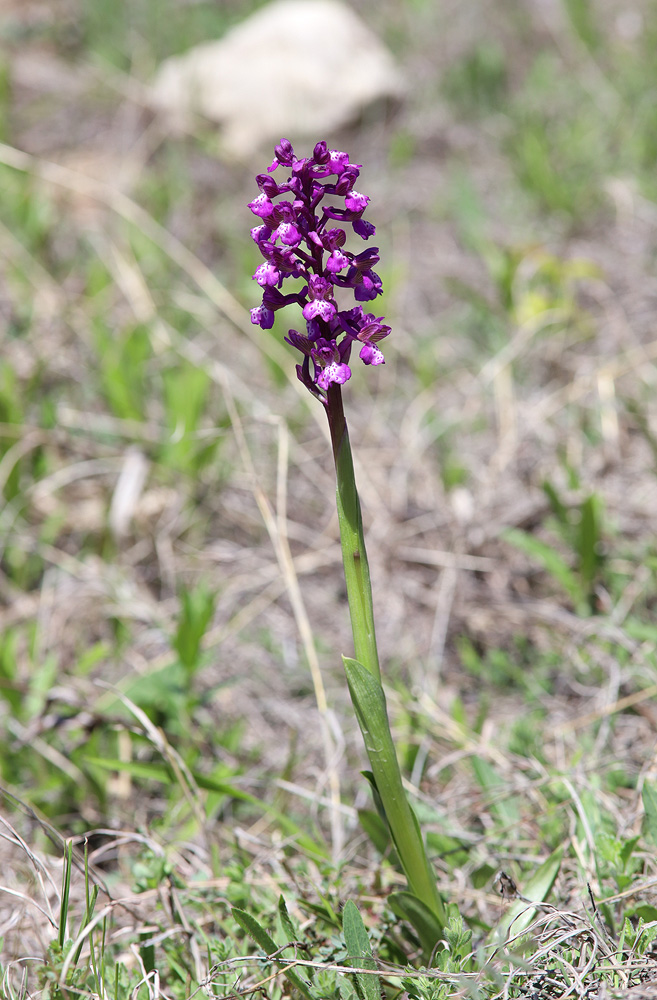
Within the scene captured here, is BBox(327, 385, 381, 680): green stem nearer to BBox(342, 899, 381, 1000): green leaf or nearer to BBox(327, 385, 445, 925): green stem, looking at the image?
BBox(327, 385, 445, 925): green stem

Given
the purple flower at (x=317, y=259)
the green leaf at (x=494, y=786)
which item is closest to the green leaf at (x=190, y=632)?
the green leaf at (x=494, y=786)

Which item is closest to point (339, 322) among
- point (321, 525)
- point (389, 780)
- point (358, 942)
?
point (389, 780)

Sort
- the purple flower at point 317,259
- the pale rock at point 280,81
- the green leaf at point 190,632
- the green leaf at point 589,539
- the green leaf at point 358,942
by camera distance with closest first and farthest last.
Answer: the purple flower at point 317,259 < the green leaf at point 358,942 < the green leaf at point 190,632 < the green leaf at point 589,539 < the pale rock at point 280,81

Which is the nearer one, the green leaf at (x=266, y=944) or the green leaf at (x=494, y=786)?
the green leaf at (x=266, y=944)

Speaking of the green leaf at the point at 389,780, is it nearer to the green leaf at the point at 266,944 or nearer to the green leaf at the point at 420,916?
the green leaf at the point at 420,916

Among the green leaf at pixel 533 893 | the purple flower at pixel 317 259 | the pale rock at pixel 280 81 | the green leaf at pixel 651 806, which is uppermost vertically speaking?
the pale rock at pixel 280 81

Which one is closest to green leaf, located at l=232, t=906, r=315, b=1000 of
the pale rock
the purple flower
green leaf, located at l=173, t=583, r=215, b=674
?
the purple flower

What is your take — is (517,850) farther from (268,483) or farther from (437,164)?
(437,164)

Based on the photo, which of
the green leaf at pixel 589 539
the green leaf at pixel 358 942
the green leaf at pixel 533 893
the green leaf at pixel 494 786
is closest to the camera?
the green leaf at pixel 358 942
